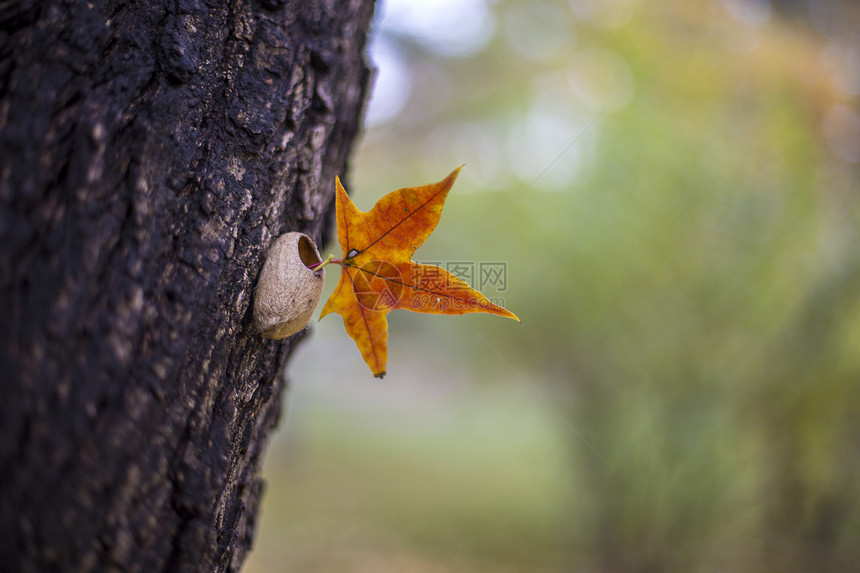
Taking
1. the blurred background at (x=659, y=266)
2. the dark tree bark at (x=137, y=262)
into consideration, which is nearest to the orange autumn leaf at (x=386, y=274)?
the dark tree bark at (x=137, y=262)

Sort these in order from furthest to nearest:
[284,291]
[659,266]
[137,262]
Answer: [659,266] → [284,291] → [137,262]

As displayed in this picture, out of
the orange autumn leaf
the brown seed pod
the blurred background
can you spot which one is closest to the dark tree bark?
the brown seed pod

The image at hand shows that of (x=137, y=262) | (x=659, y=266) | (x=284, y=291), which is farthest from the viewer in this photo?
(x=659, y=266)

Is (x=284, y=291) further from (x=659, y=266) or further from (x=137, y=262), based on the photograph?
(x=659, y=266)

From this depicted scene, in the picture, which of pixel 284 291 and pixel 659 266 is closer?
pixel 284 291

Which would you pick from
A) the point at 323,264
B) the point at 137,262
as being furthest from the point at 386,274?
the point at 137,262

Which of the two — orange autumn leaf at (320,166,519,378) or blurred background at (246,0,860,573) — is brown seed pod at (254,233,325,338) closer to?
orange autumn leaf at (320,166,519,378)

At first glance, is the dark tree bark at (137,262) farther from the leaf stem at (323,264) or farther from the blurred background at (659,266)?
the blurred background at (659,266)
